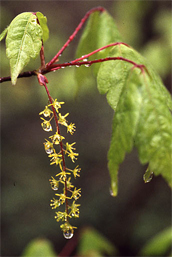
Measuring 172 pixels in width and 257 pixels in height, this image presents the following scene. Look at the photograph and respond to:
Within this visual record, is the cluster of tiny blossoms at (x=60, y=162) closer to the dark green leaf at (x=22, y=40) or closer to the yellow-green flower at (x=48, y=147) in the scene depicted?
the yellow-green flower at (x=48, y=147)

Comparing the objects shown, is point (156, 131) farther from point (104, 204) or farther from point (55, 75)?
point (104, 204)

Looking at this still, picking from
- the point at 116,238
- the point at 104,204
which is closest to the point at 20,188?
the point at 104,204

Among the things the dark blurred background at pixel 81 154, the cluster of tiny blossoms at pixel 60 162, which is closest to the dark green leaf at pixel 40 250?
the dark blurred background at pixel 81 154

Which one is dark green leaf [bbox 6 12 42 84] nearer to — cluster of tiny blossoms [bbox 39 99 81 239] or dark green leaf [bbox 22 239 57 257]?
cluster of tiny blossoms [bbox 39 99 81 239]

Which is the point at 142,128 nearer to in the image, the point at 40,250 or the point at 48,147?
the point at 48,147

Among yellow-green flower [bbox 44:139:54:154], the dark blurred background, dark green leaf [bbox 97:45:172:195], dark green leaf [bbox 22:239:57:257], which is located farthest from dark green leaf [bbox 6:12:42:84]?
the dark blurred background

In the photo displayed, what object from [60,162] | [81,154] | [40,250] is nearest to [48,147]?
[60,162]
